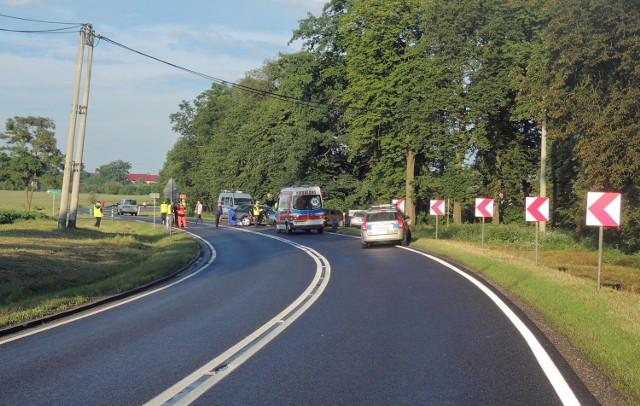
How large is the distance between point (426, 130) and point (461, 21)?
6908 millimetres

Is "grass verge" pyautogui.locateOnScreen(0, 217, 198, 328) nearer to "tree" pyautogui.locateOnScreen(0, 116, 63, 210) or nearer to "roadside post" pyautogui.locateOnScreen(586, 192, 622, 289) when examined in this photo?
"roadside post" pyautogui.locateOnScreen(586, 192, 622, 289)

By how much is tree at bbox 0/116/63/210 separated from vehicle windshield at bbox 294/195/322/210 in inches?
1353

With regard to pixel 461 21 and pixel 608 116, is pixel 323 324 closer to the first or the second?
pixel 608 116

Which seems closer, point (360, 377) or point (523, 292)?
point (360, 377)

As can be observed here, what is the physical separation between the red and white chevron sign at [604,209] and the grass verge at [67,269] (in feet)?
33.6

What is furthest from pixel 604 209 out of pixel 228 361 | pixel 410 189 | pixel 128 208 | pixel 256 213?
pixel 128 208

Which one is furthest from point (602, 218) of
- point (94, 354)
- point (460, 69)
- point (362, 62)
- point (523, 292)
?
point (362, 62)

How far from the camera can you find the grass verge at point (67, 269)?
13391 mm

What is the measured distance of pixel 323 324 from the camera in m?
10.2

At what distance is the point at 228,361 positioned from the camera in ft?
25.2

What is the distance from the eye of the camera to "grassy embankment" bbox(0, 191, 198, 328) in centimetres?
1341

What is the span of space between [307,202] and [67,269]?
2264 cm

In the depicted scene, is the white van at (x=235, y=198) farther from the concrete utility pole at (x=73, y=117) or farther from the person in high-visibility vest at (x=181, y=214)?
the concrete utility pole at (x=73, y=117)

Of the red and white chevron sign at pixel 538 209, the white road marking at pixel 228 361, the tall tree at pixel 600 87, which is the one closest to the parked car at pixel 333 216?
the tall tree at pixel 600 87
